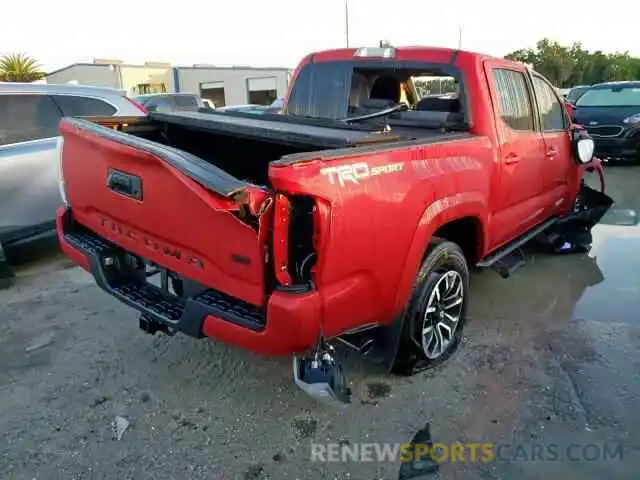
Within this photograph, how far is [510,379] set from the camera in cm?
352

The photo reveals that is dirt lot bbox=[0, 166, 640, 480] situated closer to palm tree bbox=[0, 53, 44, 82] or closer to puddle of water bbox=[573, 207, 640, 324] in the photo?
puddle of water bbox=[573, 207, 640, 324]

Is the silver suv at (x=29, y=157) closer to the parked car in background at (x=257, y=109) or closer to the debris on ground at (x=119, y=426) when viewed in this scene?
the parked car in background at (x=257, y=109)

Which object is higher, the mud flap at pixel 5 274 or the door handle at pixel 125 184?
the door handle at pixel 125 184

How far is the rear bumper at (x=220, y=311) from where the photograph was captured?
2.48m

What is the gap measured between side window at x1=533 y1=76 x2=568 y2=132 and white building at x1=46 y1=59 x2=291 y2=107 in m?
32.9

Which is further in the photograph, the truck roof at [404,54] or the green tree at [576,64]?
the green tree at [576,64]

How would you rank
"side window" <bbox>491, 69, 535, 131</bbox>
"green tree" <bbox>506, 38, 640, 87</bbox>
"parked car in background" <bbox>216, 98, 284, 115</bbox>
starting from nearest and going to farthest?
"side window" <bbox>491, 69, 535, 131</bbox>, "parked car in background" <bbox>216, 98, 284, 115</bbox>, "green tree" <bbox>506, 38, 640, 87</bbox>

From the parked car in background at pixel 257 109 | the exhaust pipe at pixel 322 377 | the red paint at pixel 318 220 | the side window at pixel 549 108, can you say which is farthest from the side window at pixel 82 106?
the exhaust pipe at pixel 322 377

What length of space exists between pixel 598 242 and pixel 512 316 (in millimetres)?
2635

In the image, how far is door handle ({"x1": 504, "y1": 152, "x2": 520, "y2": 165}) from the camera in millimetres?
4070

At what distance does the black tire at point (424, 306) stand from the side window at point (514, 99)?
1.26 meters

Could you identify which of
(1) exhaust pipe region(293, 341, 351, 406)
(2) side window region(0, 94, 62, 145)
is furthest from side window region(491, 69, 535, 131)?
(2) side window region(0, 94, 62, 145)

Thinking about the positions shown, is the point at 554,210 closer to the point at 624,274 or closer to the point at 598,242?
the point at 624,274

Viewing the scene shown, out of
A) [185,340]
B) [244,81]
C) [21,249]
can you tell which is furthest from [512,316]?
[244,81]
